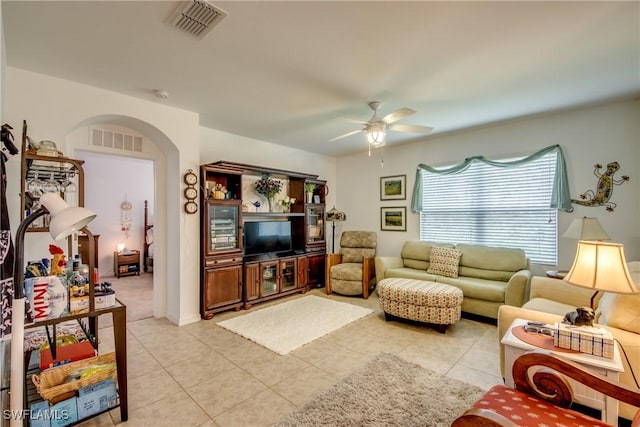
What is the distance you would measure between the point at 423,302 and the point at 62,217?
3291mm

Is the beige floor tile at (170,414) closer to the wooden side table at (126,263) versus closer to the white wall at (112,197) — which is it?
the wooden side table at (126,263)

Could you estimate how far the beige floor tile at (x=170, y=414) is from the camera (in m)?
1.89

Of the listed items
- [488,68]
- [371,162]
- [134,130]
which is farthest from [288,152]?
[488,68]

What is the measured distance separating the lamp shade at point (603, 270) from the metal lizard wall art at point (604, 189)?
2.44 metres

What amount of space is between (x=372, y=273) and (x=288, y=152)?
8.82 feet

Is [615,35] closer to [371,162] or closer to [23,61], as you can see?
[371,162]

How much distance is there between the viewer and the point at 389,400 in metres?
2.09

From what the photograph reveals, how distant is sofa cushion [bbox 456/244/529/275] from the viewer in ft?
12.7

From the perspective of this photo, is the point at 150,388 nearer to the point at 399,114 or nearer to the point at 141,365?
the point at 141,365

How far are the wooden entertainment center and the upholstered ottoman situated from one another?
1.72 m

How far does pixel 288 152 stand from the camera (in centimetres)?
545

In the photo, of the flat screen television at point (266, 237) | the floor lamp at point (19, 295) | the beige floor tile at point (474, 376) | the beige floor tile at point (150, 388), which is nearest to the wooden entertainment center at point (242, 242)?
the flat screen television at point (266, 237)

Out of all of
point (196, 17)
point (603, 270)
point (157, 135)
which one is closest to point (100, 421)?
point (196, 17)

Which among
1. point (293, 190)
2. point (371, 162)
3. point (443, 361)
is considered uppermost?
point (371, 162)
